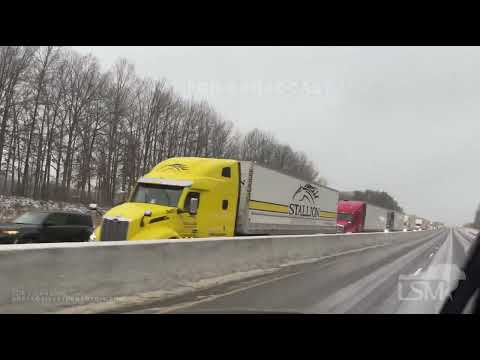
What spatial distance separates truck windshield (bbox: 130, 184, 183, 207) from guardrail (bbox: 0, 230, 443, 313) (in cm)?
294

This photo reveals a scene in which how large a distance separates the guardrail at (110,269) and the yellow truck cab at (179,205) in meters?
2.29

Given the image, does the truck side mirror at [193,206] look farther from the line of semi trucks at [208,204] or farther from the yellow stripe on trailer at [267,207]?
the yellow stripe on trailer at [267,207]

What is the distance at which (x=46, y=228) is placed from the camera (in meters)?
15.2

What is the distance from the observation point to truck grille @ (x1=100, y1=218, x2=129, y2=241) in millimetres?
12438

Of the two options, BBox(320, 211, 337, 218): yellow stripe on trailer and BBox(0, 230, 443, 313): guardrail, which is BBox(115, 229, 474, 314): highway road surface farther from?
BBox(320, 211, 337, 218): yellow stripe on trailer

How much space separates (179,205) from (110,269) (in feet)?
21.5

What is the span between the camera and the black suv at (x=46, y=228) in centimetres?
1410

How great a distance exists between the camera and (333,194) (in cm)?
3328

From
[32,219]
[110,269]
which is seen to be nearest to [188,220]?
[32,219]

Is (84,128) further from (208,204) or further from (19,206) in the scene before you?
(208,204)

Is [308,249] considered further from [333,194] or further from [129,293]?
[333,194]
